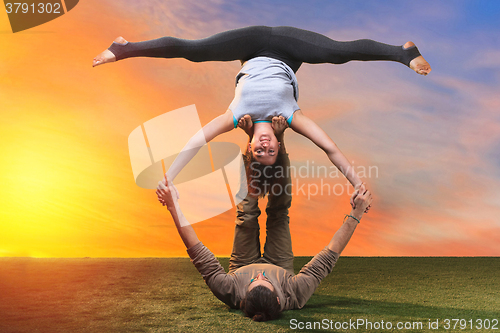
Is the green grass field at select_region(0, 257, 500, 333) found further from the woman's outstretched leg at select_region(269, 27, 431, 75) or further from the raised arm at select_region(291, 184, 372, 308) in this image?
the woman's outstretched leg at select_region(269, 27, 431, 75)

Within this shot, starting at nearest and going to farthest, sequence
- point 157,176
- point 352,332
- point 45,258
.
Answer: point 352,332, point 157,176, point 45,258

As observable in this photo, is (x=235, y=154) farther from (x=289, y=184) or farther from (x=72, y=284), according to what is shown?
(x=72, y=284)

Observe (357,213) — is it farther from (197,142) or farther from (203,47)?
(203,47)

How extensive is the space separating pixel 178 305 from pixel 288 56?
2.34 metres

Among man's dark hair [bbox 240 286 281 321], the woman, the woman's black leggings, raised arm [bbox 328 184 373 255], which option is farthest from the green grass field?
the woman's black leggings

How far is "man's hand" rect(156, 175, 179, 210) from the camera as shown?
2676 millimetres

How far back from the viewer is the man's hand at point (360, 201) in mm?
2723

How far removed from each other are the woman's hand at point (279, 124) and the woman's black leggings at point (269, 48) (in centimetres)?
76

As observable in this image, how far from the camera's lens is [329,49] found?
10.8 feet

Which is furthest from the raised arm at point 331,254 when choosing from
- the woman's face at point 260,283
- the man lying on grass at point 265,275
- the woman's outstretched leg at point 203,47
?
the woman's outstretched leg at point 203,47

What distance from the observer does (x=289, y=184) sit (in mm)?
3533

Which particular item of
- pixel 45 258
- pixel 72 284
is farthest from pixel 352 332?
pixel 45 258

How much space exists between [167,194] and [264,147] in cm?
79

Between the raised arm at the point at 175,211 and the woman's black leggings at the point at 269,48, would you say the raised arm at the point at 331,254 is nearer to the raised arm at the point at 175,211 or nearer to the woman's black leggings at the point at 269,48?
the raised arm at the point at 175,211
